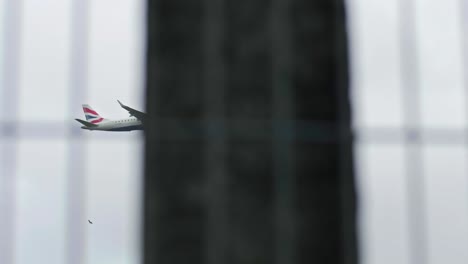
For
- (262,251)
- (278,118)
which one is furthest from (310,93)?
(262,251)

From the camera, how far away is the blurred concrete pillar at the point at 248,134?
14484 mm

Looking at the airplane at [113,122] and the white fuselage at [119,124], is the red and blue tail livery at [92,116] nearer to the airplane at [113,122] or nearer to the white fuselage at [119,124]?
the airplane at [113,122]

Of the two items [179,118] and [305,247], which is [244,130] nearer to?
[179,118]

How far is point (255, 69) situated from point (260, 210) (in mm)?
2277

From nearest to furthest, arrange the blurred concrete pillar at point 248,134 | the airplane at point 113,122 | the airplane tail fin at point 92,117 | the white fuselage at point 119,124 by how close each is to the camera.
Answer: the blurred concrete pillar at point 248,134 < the airplane at point 113,122 < the white fuselage at point 119,124 < the airplane tail fin at point 92,117

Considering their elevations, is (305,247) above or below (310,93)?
below

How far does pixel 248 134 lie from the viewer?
14.9m

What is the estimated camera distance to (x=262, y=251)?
1459 cm

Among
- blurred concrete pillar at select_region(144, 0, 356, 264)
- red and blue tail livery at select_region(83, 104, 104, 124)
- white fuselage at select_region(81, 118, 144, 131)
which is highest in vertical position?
red and blue tail livery at select_region(83, 104, 104, 124)

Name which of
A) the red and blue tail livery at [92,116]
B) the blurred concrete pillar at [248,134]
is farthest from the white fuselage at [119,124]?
the blurred concrete pillar at [248,134]

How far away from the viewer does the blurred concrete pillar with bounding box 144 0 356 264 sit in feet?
47.5

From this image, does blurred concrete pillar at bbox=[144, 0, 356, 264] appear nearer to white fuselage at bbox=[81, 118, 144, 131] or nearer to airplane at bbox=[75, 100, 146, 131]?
airplane at bbox=[75, 100, 146, 131]

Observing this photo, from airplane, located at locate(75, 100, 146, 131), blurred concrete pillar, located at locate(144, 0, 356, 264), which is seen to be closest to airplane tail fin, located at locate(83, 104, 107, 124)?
airplane, located at locate(75, 100, 146, 131)

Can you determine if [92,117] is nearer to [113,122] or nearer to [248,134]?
[113,122]
